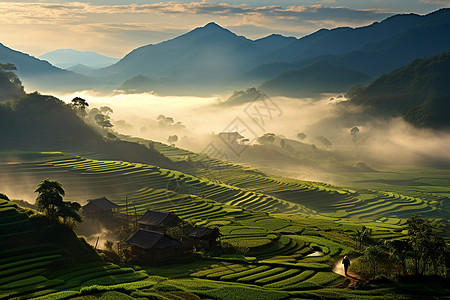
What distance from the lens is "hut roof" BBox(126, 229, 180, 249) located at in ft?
142

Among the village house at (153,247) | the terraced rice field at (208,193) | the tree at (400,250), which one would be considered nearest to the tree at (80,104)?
the terraced rice field at (208,193)

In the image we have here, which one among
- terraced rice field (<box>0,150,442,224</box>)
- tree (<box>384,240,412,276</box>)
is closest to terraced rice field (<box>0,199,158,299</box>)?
tree (<box>384,240,412,276</box>)

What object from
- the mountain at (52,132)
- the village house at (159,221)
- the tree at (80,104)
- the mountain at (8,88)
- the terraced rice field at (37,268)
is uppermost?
the mountain at (8,88)

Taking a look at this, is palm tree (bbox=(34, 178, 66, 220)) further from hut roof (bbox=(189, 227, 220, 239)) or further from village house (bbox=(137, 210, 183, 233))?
hut roof (bbox=(189, 227, 220, 239))

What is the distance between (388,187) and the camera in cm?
14650

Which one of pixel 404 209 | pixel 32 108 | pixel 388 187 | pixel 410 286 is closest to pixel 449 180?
pixel 388 187

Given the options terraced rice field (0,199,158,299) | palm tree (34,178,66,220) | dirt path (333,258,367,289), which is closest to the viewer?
terraced rice field (0,199,158,299)

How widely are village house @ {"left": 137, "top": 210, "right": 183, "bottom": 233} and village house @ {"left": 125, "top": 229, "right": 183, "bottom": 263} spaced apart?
26.7 feet

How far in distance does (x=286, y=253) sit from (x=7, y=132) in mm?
99648

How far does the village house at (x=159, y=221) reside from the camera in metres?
53.7

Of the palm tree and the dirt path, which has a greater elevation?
the palm tree

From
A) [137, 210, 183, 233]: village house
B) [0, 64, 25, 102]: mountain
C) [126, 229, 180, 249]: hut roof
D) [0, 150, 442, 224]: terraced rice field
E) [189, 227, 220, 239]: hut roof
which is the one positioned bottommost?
[126, 229, 180, 249]: hut roof

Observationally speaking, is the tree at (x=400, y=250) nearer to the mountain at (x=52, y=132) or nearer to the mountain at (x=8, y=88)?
the mountain at (x=52, y=132)

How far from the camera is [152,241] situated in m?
43.6
